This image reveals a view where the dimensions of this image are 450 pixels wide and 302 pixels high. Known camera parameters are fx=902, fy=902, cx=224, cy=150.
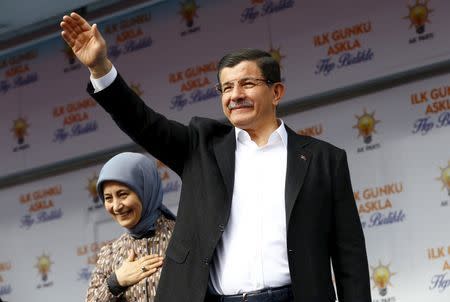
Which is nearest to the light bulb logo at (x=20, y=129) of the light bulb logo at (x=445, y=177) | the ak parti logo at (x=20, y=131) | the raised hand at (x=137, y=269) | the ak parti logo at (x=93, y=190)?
the ak parti logo at (x=20, y=131)

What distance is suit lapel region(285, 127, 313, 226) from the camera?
250 centimetres

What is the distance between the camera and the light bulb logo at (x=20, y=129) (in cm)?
668

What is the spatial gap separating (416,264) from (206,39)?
2032 mm

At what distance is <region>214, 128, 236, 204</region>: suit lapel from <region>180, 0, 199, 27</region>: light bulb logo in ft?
10.8

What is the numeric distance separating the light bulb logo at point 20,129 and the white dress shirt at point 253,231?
170 inches

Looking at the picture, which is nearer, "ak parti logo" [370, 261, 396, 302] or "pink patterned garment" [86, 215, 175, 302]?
"pink patterned garment" [86, 215, 175, 302]

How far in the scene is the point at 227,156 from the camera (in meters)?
2.60

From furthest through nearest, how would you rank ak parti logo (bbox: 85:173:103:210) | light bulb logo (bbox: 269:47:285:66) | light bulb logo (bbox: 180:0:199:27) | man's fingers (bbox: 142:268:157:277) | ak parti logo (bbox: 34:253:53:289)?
ak parti logo (bbox: 34:253:53:289) < ak parti logo (bbox: 85:173:103:210) < light bulb logo (bbox: 180:0:199:27) < light bulb logo (bbox: 269:47:285:66) < man's fingers (bbox: 142:268:157:277)

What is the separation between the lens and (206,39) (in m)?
5.79

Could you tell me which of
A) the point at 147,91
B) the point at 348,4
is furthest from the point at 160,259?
the point at 147,91

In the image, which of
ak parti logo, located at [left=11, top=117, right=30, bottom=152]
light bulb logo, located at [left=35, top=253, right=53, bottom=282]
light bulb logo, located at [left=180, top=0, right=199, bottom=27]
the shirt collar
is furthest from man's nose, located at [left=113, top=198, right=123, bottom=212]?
ak parti logo, located at [left=11, top=117, right=30, bottom=152]

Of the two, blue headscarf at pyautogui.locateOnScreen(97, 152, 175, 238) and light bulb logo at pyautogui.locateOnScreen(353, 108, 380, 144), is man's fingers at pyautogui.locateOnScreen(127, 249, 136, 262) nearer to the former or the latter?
blue headscarf at pyautogui.locateOnScreen(97, 152, 175, 238)

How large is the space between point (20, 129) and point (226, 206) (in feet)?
14.7

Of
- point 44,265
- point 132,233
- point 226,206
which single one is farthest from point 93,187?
point 226,206
